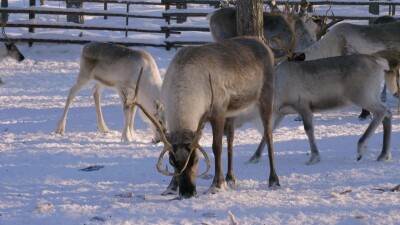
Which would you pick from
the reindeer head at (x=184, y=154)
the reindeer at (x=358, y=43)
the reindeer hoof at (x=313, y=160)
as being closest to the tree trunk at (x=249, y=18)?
the reindeer at (x=358, y=43)

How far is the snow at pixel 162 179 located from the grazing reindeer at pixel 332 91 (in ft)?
1.01

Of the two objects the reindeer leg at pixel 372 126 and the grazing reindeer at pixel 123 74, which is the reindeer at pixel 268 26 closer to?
the grazing reindeer at pixel 123 74

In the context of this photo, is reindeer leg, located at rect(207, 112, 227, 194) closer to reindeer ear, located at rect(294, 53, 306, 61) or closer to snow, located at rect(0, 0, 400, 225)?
snow, located at rect(0, 0, 400, 225)

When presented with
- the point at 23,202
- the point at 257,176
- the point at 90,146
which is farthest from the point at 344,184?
the point at 90,146

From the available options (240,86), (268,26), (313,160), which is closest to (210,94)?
(240,86)

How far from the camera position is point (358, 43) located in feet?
36.2

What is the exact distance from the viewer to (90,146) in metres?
8.90

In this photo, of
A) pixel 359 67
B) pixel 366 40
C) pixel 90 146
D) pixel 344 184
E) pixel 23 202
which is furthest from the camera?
pixel 366 40

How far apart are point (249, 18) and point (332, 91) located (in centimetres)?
291

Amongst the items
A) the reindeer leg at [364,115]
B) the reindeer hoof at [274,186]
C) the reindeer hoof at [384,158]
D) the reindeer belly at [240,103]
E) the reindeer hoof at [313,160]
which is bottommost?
the reindeer leg at [364,115]

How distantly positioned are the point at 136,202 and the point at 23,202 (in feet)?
2.97

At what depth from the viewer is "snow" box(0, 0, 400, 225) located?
549cm

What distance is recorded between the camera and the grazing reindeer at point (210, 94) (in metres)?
5.77

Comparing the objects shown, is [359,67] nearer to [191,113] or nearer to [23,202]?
[191,113]
